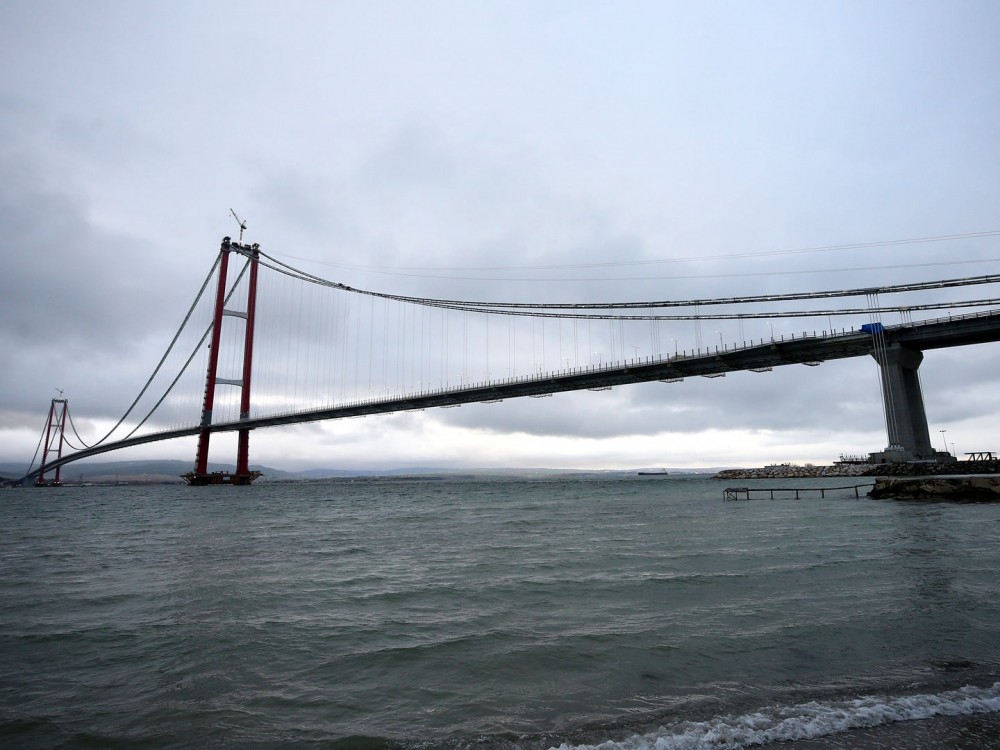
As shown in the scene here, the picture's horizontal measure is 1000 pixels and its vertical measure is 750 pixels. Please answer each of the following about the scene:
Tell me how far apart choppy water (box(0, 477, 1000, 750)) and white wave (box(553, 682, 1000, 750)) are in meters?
0.03

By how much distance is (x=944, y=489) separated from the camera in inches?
1266

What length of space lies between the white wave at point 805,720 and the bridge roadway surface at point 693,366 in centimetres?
5471

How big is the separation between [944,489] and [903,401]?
20457mm

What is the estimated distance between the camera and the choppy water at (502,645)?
5.25 meters

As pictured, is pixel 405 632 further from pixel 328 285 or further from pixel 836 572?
pixel 328 285

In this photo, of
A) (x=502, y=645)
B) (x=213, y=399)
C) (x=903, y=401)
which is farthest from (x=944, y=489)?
(x=213, y=399)

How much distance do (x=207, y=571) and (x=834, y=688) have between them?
1394cm

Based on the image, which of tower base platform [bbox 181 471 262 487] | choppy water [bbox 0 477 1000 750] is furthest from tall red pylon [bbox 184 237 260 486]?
choppy water [bbox 0 477 1000 750]

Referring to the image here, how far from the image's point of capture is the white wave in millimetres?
4750

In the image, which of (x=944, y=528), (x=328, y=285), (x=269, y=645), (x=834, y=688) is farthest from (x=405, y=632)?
(x=328, y=285)

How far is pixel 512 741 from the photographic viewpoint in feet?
16.1

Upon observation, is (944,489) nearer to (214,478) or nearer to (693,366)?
(693,366)

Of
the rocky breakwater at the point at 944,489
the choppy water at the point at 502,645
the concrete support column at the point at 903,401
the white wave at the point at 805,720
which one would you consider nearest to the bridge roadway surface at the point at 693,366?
the concrete support column at the point at 903,401

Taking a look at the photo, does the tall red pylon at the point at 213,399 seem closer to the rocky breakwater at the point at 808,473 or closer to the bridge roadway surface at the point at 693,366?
the bridge roadway surface at the point at 693,366
